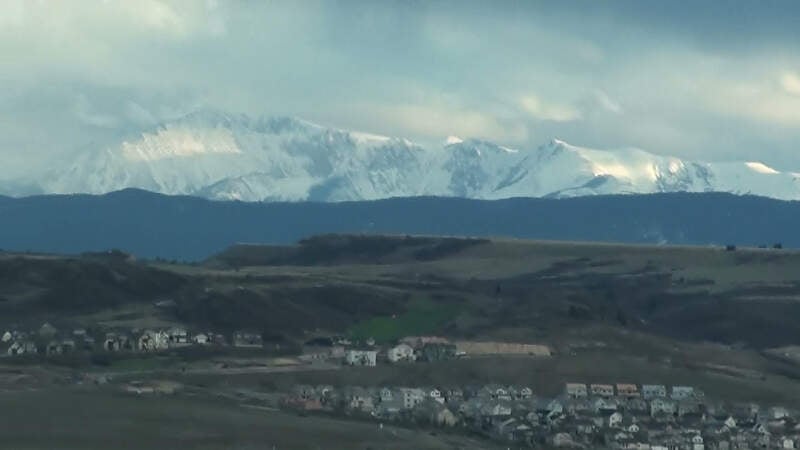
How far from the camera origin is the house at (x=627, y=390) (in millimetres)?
116625

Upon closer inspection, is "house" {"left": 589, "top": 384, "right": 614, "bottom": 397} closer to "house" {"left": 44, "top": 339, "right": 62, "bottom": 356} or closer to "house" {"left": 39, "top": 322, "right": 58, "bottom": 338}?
"house" {"left": 44, "top": 339, "right": 62, "bottom": 356}

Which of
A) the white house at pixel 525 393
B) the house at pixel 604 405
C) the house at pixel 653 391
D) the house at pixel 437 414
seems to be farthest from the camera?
the house at pixel 653 391

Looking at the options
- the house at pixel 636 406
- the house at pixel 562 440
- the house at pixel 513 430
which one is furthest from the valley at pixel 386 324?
the house at pixel 636 406

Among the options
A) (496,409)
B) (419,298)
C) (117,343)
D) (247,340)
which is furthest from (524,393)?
(419,298)

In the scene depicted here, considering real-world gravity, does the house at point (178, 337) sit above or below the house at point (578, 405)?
above

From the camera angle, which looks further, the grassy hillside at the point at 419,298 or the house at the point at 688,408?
the grassy hillside at the point at 419,298

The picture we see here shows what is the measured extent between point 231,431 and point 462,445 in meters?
8.89

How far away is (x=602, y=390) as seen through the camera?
11756 centimetres

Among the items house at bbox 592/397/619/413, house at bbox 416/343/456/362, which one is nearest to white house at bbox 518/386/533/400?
house at bbox 592/397/619/413

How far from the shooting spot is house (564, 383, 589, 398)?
116m

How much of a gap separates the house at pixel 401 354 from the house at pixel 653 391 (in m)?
13.0

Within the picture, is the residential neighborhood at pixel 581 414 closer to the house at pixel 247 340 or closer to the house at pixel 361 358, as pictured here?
the house at pixel 361 358

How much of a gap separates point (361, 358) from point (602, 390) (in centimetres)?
1311

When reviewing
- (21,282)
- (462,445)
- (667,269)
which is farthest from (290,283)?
(462,445)
